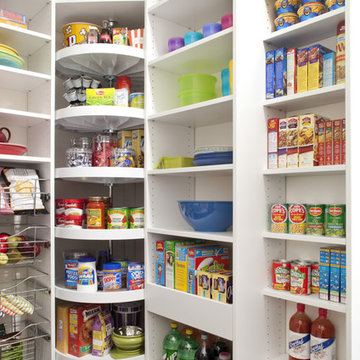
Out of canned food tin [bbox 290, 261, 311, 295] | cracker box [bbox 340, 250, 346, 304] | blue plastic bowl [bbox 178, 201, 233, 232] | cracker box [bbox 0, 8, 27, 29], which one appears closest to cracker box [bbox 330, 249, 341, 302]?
cracker box [bbox 340, 250, 346, 304]

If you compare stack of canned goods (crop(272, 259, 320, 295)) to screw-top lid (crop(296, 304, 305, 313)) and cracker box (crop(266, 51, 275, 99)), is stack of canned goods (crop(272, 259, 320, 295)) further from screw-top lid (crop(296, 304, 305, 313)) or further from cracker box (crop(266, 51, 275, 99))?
cracker box (crop(266, 51, 275, 99))

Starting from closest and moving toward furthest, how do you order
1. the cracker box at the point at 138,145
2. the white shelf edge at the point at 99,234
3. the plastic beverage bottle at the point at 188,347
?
the plastic beverage bottle at the point at 188,347, the white shelf edge at the point at 99,234, the cracker box at the point at 138,145

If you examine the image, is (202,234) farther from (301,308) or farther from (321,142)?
(321,142)

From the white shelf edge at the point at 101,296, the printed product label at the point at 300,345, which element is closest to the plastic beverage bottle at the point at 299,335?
the printed product label at the point at 300,345

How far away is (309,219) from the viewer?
1630 mm

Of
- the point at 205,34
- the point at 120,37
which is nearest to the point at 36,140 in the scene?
the point at 120,37

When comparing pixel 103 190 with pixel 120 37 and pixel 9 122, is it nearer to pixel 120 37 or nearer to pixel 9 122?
pixel 9 122

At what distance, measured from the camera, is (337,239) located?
1.47 m

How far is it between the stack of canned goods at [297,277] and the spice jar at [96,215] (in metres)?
0.92

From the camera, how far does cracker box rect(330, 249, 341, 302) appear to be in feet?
4.94

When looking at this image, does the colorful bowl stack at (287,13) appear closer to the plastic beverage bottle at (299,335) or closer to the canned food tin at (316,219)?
the canned food tin at (316,219)

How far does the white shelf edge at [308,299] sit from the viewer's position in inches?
58.0

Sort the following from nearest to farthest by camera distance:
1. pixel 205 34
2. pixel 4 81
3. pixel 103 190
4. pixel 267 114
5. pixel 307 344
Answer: pixel 307 344 → pixel 267 114 → pixel 205 34 → pixel 4 81 → pixel 103 190

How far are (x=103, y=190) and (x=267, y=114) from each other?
1293mm
